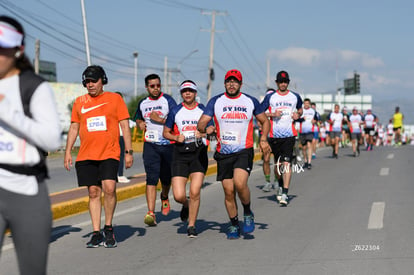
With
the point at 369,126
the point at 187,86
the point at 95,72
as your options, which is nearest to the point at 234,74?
the point at 187,86

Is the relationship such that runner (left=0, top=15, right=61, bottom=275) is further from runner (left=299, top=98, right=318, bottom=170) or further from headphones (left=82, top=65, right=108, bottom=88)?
runner (left=299, top=98, right=318, bottom=170)

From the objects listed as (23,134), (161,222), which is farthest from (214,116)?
(23,134)

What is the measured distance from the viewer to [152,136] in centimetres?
970

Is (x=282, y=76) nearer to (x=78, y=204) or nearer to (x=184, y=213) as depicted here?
(x=184, y=213)

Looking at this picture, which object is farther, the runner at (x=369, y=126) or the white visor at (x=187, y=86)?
the runner at (x=369, y=126)

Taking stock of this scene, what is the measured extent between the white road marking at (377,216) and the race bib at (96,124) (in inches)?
146

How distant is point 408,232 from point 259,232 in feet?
5.97

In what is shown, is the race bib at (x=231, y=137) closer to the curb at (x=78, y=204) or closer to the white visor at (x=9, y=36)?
the curb at (x=78, y=204)

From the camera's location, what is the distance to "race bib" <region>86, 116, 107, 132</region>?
7699mm

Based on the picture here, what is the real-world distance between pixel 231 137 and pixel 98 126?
159 cm

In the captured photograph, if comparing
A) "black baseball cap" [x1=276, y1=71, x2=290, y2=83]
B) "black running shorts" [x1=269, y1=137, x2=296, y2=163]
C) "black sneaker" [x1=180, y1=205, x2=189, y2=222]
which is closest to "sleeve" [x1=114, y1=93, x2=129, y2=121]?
"black sneaker" [x1=180, y1=205, x2=189, y2=222]

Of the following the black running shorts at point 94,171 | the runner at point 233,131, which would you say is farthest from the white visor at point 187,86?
the black running shorts at point 94,171

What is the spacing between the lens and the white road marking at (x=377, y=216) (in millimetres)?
9052

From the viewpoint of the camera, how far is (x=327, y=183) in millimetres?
15492
